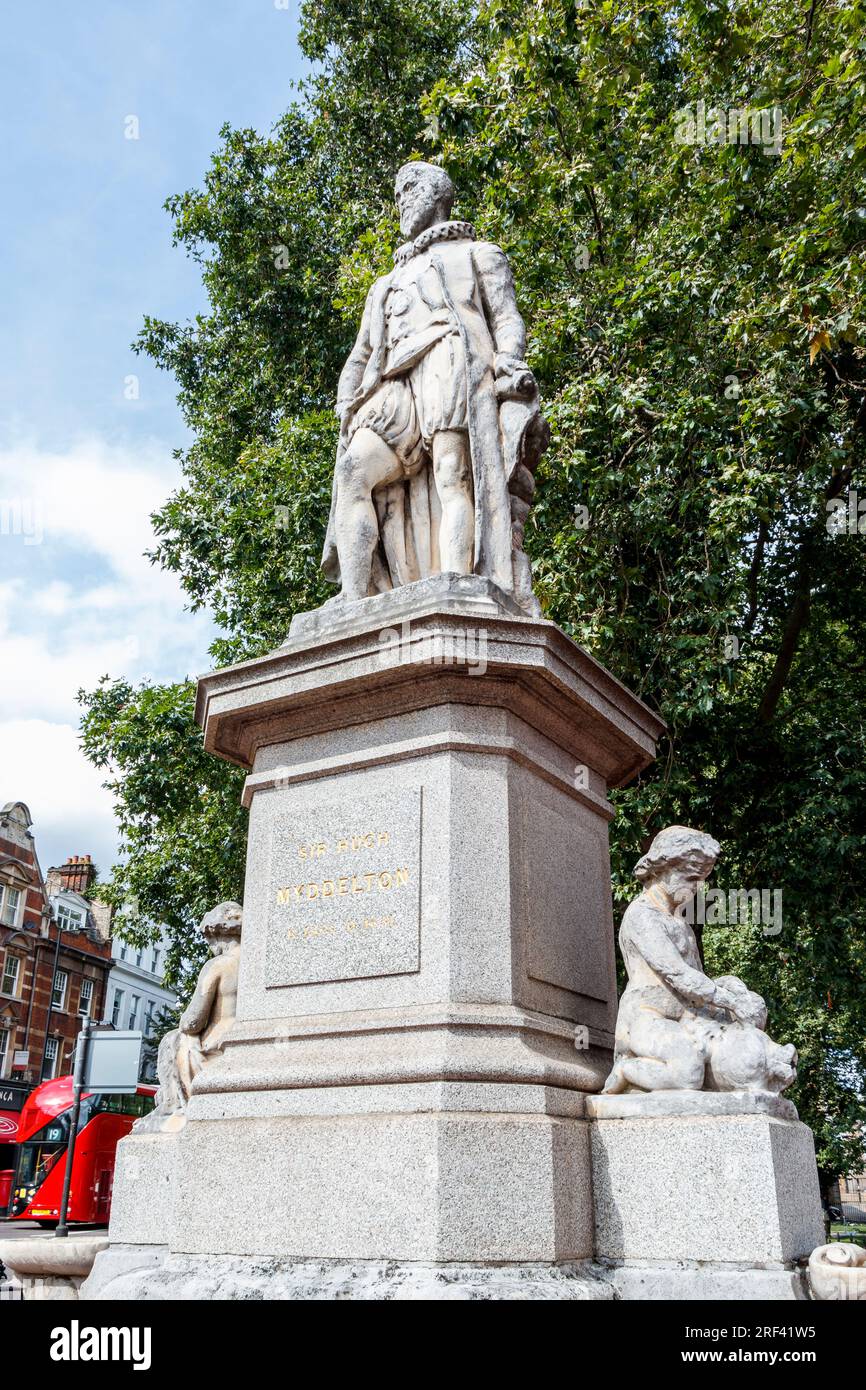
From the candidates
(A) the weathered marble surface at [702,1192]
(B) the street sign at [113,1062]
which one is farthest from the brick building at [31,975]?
(A) the weathered marble surface at [702,1192]

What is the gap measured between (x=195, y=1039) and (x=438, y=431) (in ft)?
12.5

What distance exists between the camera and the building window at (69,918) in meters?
56.4

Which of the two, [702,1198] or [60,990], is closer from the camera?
[702,1198]

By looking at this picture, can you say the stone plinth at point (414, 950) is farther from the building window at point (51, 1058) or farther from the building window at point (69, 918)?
the building window at point (69, 918)

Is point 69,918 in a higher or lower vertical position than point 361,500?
higher

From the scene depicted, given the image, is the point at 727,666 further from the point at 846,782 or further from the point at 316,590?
the point at 316,590

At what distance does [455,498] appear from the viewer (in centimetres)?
671

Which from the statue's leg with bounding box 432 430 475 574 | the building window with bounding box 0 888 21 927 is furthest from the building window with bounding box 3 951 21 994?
the statue's leg with bounding box 432 430 475 574

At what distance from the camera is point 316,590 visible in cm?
1535

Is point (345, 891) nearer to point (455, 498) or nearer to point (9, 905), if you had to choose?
point (455, 498)

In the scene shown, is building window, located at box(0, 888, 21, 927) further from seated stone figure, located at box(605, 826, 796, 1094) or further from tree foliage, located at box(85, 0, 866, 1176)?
seated stone figure, located at box(605, 826, 796, 1094)

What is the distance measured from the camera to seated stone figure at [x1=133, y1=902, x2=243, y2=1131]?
21.7 ft

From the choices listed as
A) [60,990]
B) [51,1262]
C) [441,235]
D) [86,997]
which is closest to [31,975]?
[60,990]
